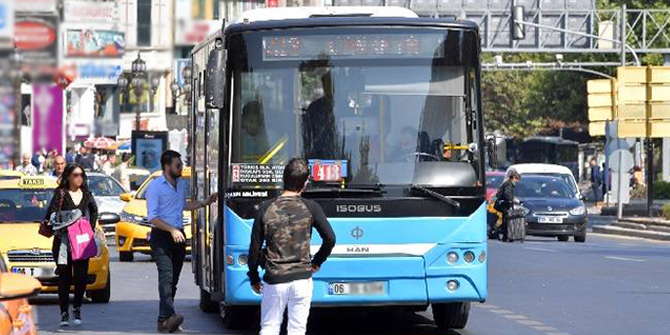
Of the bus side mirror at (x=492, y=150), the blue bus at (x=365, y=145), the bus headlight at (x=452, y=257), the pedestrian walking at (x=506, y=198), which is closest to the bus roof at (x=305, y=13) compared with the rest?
the blue bus at (x=365, y=145)

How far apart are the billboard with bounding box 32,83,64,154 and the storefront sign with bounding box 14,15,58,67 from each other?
4060mm

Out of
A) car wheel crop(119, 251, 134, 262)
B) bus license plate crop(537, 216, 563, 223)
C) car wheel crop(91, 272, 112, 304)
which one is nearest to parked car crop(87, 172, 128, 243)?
car wheel crop(119, 251, 134, 262)

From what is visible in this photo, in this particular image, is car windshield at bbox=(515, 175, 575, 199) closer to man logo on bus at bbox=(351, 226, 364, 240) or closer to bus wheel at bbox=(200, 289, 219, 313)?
bus wheel at bbox=(200, 289, 219, 313)

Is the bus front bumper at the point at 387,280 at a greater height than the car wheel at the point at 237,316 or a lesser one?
greater

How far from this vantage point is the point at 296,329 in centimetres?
1206

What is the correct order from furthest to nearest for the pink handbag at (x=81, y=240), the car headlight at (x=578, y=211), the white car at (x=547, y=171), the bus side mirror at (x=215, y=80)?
1. the white car at (x=547, y=171)
2. the car headlight at (x=578, y=211)
3. the pink handbag at (x=81, y=240)
4. the bus side mirror at (x=215, y=80)

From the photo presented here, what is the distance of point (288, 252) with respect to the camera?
12.3 metres

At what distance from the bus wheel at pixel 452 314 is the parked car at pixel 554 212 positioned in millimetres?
22708

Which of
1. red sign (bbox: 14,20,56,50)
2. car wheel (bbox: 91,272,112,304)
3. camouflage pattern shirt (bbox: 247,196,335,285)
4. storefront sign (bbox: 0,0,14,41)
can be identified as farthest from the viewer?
red sign (bbox: 14,20,56,50)

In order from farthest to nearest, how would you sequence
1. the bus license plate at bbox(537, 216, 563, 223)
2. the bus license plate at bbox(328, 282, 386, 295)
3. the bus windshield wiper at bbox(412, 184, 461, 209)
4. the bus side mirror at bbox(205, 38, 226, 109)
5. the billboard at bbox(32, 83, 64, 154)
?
the billboard at bbox(32, 83, 64, 154)
the bus license plate at bbox(537, 216, 563, 223)
the bus windshield wiper at bbox(412, 184, 461, 209)
the bus license plate at bbox(328, 282, 386, 295)
the bus side mirror at bbox(205, 38, 226, 109)

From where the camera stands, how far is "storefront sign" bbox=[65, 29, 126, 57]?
196 feet

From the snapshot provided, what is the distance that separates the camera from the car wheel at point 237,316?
57.3 ft

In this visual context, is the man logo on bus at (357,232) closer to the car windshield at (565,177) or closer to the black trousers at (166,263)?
the black trousers at (166,263)

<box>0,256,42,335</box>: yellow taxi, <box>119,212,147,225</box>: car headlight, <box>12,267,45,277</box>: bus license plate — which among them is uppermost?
<box>0,256,42,335</box>: yellow taxi
